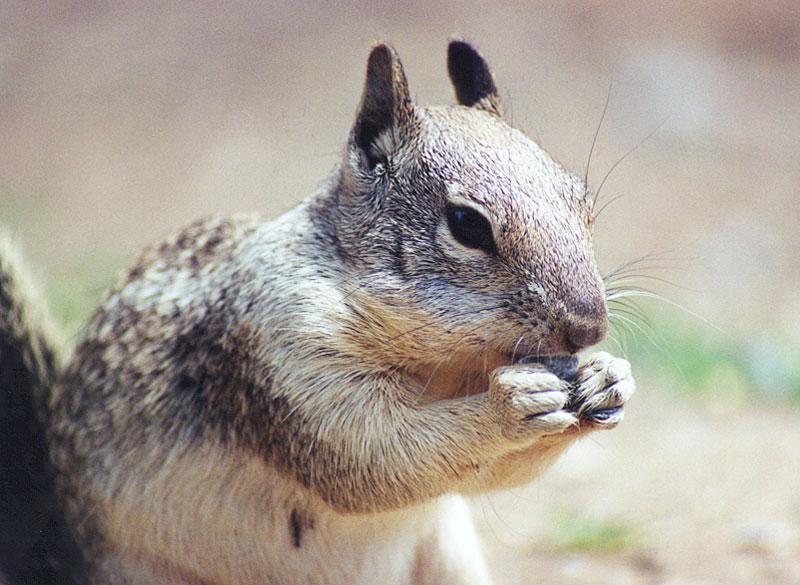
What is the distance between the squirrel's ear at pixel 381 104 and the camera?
2982 mm

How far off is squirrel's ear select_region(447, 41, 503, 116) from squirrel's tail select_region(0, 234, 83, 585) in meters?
1.56

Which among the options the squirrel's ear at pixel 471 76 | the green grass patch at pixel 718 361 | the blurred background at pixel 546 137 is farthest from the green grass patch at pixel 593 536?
the squirrel's ear at pixel 471 76

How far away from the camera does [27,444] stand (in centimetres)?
357

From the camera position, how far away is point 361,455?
2.99 metres

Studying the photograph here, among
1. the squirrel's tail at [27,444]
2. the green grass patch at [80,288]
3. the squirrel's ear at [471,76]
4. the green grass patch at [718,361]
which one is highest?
the squirrel's ear at [471,76]

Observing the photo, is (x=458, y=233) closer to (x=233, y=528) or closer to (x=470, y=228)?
(x=470, y=228)

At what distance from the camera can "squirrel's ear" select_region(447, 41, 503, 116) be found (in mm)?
3406

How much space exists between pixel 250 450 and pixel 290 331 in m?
0.43

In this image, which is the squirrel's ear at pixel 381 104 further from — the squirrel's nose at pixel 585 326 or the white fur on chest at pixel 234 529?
the white fur on chest at pixel 234 529

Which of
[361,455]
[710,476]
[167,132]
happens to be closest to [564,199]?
[361,455]

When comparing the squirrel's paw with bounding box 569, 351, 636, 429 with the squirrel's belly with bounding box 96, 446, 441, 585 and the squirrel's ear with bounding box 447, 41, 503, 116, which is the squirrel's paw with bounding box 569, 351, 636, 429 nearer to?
the squirrel's belly with bounding box 96, 446, 441, 585

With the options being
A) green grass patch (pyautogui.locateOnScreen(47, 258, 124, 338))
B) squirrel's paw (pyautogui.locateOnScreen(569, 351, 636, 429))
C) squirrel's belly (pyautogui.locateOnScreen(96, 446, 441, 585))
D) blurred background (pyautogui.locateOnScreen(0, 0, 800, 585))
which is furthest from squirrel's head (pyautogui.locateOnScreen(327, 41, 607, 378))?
blurred background (pyautogui.locateOnScreen(0, 0, 800, 585))

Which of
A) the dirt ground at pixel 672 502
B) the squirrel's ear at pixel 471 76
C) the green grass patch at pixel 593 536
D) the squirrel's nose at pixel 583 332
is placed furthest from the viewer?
the green grass patch at pixel 593 536

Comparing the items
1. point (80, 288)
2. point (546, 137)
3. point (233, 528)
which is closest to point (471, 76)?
point (233, 528)
